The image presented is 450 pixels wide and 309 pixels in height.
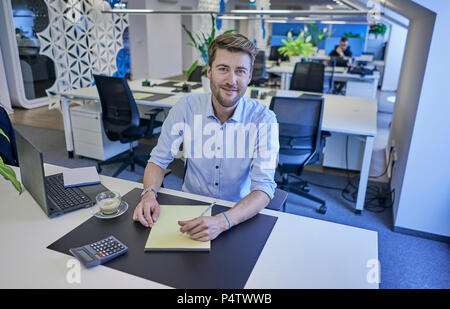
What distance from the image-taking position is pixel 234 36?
4.85ft

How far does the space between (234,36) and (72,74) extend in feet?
18.0

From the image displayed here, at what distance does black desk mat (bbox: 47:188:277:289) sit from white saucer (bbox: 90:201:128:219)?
0.02m

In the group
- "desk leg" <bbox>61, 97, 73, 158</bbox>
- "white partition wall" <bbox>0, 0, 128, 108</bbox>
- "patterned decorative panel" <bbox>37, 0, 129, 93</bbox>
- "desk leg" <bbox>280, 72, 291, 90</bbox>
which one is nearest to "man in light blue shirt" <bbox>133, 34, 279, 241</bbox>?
"desk leg" <bbox>61, 97, 73, 158</bbox>

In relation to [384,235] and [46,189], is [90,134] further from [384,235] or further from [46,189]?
[384,235]

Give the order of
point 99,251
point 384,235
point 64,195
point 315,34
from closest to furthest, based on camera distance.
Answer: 1. point 99,251
2. point 64,195
3. point 384,235
4. point 315,34

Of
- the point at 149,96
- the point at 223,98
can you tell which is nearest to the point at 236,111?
the point at 223,98

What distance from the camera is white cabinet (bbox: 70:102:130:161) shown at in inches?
144

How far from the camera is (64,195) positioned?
143 centimetres

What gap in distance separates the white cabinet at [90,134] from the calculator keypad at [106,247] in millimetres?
2762

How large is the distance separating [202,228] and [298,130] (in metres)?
1.69

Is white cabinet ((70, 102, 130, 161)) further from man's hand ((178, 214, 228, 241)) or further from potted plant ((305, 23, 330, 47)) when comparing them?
potted plant ((305, 23, 330, 47))

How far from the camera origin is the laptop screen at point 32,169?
3.91ft

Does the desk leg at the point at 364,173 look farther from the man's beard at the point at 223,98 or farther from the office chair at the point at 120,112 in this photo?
the office chair at the point at 120,112
